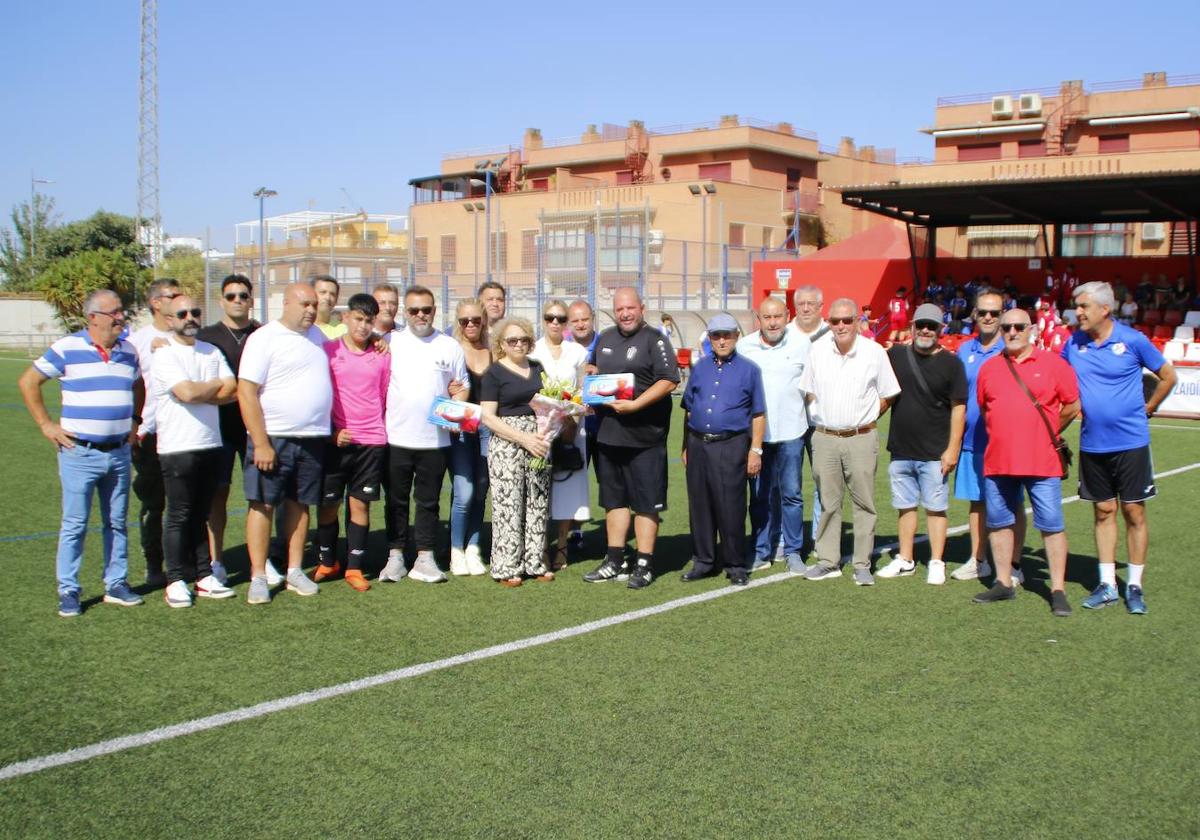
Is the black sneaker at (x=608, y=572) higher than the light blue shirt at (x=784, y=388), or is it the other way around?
the light blue shirt at (x=784, y=388)

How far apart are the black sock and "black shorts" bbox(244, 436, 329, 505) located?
430mm

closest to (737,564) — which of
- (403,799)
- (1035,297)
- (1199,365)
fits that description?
(403,799)

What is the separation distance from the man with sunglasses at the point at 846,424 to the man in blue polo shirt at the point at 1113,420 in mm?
1269

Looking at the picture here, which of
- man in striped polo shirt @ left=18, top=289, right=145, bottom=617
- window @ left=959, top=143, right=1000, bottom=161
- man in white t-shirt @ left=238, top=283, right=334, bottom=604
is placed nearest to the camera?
man in striped polo shirt @ left=18, top=289, right=145, bottom=617

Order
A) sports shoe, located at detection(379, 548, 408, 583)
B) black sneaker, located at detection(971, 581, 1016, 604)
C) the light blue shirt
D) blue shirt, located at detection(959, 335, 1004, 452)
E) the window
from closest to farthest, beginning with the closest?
black sneaker, located at detection(971, 581, 1016, 604) → sports shoe, located at detection(379, 548, 408, 583) → blue shirt, located at detection(959, 335, 1004, 452) → the light blue shirt → the window

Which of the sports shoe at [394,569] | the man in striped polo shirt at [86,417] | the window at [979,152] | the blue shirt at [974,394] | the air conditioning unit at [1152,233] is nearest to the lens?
the man in striped polo shirt at [86,417]

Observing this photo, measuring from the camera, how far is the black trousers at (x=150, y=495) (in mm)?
7207

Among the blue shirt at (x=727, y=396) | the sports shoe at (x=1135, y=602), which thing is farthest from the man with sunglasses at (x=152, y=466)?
the sports shoe at (x=1135, y=602)

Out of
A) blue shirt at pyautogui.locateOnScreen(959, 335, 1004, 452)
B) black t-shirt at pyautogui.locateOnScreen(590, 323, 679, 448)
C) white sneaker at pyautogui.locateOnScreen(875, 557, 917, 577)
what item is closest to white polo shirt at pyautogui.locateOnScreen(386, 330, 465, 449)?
black t-shirt at pyautogui.locateOnScreen(590, 323, 679, 448)

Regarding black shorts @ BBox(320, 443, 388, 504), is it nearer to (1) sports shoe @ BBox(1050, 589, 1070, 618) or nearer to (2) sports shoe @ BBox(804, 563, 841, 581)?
(2) sports shoe @ BBox(804, 563, 841, 581)

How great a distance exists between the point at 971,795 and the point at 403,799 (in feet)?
7.16

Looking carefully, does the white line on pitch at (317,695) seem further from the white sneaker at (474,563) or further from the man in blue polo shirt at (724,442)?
the white sneaker at (474,563)

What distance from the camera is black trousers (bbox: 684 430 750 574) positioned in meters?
7.49

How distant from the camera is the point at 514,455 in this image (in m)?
7.39
